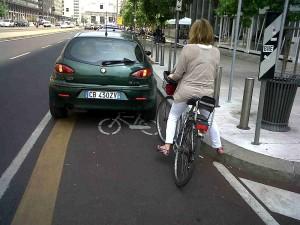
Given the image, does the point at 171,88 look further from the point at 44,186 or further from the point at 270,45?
the point at 44,186

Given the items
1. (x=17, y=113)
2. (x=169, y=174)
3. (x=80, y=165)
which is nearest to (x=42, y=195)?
(x=80, y=165)

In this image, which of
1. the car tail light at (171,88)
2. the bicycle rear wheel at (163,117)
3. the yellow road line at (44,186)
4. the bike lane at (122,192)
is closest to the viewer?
the yellow road line at (44,186)

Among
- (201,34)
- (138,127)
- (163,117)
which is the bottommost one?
(138,127)

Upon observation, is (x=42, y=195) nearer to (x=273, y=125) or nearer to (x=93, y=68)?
(x=93, y=68)

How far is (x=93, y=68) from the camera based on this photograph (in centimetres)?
673

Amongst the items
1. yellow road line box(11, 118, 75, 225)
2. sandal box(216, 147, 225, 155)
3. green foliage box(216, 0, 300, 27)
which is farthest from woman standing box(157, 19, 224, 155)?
green foliage box(216, 0, 300, 27)

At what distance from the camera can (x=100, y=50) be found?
7023mm

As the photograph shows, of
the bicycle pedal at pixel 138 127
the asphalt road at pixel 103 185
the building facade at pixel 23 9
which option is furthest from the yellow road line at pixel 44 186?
the building facade at pixel 23 9

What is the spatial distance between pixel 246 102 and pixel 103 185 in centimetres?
303

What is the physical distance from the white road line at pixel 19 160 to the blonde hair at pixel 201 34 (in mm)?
2529

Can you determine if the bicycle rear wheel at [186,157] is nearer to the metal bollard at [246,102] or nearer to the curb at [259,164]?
the curb at [259,164]

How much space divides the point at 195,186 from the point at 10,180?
2019 mm

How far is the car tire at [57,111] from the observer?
23.4ft

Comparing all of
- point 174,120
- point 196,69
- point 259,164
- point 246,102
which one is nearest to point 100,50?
point 174,120
